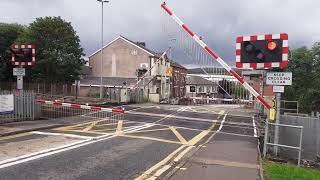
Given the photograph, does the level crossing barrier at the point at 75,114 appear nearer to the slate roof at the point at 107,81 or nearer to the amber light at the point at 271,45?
the amber light at the point at 271,45

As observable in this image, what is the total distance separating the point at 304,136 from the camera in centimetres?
1398

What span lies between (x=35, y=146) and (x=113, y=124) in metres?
7.87

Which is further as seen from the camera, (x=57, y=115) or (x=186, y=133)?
(x=57, y=115)

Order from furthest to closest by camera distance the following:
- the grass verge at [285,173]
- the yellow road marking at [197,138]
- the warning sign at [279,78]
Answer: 1. the yellow road marking at [197,138]
2. the warning sign at [279,78]
3. the grass verge at [285,173]

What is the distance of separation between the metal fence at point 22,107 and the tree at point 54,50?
96.2ft

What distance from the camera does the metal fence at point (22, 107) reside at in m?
18.4

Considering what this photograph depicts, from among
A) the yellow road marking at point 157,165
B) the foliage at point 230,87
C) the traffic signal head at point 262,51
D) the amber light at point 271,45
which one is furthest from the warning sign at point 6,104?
the foliage at point 230,87

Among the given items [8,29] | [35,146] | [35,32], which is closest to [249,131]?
[35,146]

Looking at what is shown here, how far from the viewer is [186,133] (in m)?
18.8

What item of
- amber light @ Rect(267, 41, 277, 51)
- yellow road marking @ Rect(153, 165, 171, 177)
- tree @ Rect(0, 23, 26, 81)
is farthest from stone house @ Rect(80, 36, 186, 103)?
yellow road marking @ Rect(153, 165, 171, 177)

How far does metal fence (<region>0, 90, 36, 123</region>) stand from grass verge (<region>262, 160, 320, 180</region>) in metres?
11.1

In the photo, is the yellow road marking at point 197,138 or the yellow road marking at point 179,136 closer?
the yellow road marking at point 197,138

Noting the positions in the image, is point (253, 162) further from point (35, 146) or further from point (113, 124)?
point (113, 124)

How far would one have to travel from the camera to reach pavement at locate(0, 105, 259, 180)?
985cm
